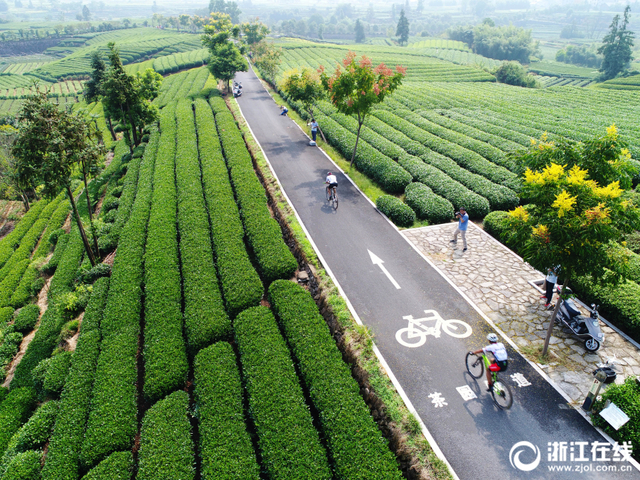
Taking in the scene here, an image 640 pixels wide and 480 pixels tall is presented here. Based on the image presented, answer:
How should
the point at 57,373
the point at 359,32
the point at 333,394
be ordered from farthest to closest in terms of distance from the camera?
the point at 359,32
the point at 57,373
the point at 333,394

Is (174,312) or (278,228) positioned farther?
(278,228)

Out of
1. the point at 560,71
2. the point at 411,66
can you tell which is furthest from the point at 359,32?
the point at 411,66

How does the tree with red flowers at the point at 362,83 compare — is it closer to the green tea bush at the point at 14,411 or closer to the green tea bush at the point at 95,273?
the green tea bush at the point at 95,273

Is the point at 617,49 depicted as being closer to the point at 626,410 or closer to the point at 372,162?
the point at 372,162

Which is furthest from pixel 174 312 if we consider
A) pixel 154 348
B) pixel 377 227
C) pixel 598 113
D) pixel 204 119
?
pixel 598 113

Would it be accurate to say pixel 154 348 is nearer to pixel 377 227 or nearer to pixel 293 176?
pixel 377 227

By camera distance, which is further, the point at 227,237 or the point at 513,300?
the point at 227,237

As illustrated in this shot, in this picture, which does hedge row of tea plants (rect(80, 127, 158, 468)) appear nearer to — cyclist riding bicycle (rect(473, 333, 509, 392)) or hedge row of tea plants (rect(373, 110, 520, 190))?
cyclist riding bicycle (rect(473, 333, 509, 392))

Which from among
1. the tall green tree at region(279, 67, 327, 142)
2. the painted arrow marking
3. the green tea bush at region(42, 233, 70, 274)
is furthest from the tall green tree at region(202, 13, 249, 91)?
the painted arrow marking
